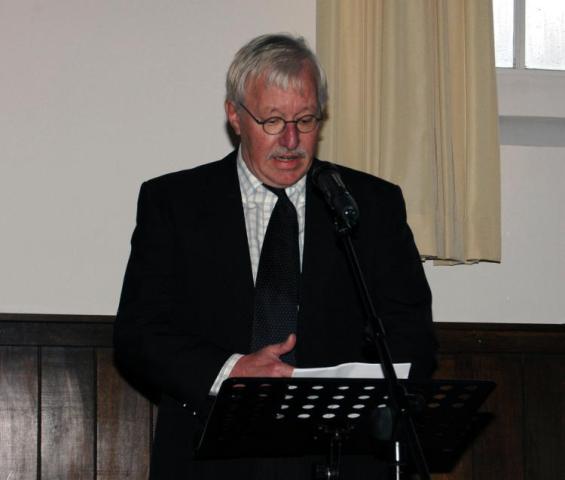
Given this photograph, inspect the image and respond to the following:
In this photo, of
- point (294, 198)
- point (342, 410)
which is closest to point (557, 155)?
point (294, 198)

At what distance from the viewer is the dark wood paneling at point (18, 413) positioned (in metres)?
3.45

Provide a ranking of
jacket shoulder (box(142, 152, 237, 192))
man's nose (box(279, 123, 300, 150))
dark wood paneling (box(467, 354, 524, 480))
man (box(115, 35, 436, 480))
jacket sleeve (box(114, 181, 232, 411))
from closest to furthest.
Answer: jacket sleeve (box(114, 181, 232, 411)), man (box(115, 35, 436, 480)), man's nose (box(279, 123, 300, 150)), jacket shoulder (box(142, 152, 237, 192)), dark wood paneling (box(467, 354, 524, 480))

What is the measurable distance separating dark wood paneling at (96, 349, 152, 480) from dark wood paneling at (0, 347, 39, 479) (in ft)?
0.69

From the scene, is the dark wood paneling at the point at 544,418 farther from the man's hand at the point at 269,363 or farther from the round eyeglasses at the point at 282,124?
the man's hand at the point at 269,363

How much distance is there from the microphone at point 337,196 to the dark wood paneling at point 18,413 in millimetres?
1530

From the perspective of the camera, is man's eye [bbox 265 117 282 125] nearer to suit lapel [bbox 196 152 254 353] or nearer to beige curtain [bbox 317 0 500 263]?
suit lapel [bbox 196 152 254 353]

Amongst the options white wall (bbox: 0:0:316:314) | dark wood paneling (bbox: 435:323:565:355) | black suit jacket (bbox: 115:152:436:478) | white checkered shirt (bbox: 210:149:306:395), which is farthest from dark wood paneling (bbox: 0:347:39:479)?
dark wood paneling (bbox: 435:323:565:355)

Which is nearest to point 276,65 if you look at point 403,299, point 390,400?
point 403,299

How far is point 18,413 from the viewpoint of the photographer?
11.4ft

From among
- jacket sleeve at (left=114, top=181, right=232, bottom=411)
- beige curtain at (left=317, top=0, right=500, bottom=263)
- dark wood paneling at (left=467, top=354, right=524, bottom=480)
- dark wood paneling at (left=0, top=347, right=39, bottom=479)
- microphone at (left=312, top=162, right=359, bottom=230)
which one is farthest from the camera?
dark wood paneling at (left=467, top=354, right=524, bottom=480)

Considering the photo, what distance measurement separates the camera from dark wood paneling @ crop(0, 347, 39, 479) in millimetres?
3449

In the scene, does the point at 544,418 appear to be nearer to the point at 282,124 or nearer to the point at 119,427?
the point at 119,427

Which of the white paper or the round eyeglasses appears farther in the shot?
the round eyeglasses

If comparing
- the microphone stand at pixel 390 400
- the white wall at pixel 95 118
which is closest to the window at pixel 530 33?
the white wall at pixel 95 118
